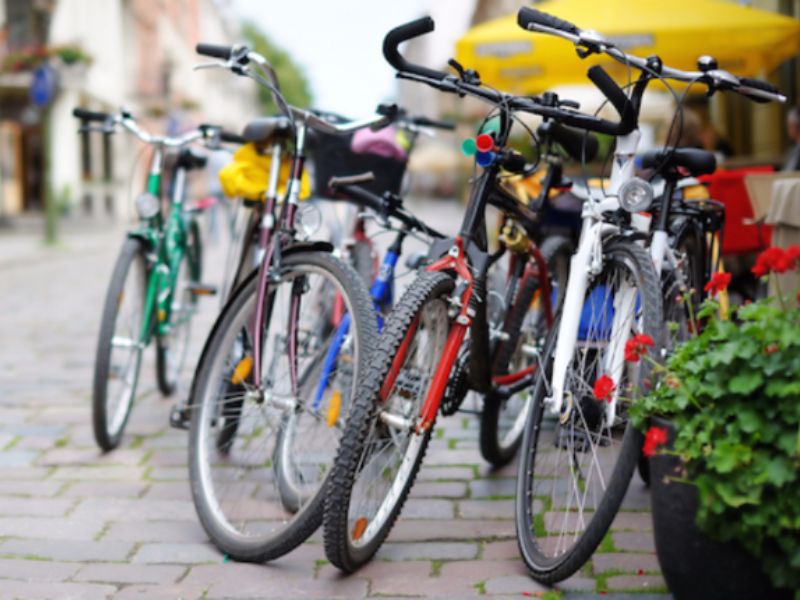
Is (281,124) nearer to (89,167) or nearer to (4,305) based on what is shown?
(4,305)

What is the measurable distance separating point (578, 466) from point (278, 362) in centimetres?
97

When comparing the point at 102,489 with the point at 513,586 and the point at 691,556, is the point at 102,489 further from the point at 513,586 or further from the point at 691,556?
the point at 691,556

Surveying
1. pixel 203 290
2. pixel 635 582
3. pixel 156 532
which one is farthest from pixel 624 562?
pixel 203 290

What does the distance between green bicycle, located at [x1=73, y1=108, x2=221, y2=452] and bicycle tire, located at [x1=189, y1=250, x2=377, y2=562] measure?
770mm

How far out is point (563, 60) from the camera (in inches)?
335

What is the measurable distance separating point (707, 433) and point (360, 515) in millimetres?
1071

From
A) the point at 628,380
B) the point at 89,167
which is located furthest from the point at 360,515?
the point at 89,167

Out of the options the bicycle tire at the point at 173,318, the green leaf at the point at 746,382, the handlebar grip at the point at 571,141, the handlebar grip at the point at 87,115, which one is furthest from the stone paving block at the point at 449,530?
the handlebar grip at the point at 87,115

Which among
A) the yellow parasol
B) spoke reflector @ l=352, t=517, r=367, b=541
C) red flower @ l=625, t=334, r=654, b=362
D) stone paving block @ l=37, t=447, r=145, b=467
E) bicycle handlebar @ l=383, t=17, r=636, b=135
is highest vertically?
the yellow parasol

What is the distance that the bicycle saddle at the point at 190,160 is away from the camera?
4609mm

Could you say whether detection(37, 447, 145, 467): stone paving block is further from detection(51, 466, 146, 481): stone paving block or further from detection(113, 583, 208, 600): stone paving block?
detection(113, 583, 208, 600): stone paving block

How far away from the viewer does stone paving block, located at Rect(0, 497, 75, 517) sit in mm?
3381

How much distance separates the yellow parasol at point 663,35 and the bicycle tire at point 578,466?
14.3 feet

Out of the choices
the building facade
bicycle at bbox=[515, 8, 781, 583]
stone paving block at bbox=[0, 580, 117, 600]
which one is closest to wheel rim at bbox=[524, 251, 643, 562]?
bicycle at bbox=[515, 8, 781, 583]
